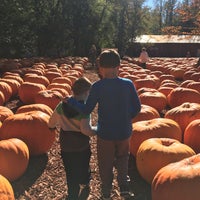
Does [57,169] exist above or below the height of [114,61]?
below

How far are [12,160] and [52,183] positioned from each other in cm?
59

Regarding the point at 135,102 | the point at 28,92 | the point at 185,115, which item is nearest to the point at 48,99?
the point at 28,92

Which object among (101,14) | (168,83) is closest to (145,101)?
(168,83)

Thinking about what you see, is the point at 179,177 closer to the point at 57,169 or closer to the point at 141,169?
the point at 141,169

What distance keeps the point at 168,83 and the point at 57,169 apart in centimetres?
617

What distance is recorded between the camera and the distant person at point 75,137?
12.7 feet

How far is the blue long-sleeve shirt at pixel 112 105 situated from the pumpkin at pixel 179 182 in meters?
0.58

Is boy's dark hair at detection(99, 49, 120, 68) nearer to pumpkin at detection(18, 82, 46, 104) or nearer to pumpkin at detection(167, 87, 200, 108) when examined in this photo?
pumpkin at detection(167, 87, 200, 108)

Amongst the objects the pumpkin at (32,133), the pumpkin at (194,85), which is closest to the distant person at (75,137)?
the pumpkin at (32,133)

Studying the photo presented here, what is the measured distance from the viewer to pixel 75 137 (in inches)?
154

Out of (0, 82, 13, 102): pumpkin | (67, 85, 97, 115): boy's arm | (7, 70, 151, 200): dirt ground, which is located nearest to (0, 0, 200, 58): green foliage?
(0, 82, 13, 102): pumpkin

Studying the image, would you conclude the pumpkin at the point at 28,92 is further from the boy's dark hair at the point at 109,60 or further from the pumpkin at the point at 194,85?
the boy's dark hair at the point at 109,60

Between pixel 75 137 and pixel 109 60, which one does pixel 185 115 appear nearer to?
pixel 75 137

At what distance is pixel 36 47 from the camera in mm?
31812
